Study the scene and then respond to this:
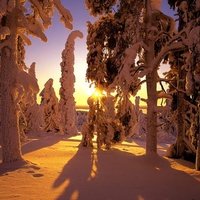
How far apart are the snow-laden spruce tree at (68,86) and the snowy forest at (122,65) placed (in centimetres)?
1537

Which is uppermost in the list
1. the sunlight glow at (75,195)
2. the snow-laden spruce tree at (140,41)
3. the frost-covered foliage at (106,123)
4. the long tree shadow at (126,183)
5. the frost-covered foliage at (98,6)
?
the frost-covered foliage at (98,6)

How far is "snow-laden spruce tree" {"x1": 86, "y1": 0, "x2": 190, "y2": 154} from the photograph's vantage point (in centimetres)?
895

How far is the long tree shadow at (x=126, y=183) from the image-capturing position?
4.93 metres

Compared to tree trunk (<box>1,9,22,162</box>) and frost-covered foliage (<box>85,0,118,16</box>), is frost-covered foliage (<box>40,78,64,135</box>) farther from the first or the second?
tree trunk (<box>1,9,22,162</box>)

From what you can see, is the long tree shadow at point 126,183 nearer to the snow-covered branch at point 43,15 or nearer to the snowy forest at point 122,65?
the snowy forest at point 122,65

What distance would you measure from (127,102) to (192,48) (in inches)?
183

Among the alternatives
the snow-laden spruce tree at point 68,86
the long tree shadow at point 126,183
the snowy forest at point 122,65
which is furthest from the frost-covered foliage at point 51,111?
the long tree shadow at point 126,183

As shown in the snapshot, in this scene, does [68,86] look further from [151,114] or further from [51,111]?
[151,114]

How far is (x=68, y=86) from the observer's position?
28484mm

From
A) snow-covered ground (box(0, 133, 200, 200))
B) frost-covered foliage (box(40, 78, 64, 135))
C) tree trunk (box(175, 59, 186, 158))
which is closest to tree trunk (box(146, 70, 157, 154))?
snow-covered ground (box(0, 133, 200, 200))

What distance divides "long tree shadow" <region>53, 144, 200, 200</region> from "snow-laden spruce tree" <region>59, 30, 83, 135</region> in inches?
814

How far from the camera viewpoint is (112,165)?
830 cm

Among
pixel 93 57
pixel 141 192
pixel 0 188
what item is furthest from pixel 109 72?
pixel 0 188

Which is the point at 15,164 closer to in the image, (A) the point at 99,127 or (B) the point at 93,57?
(A) the point at 99,127
